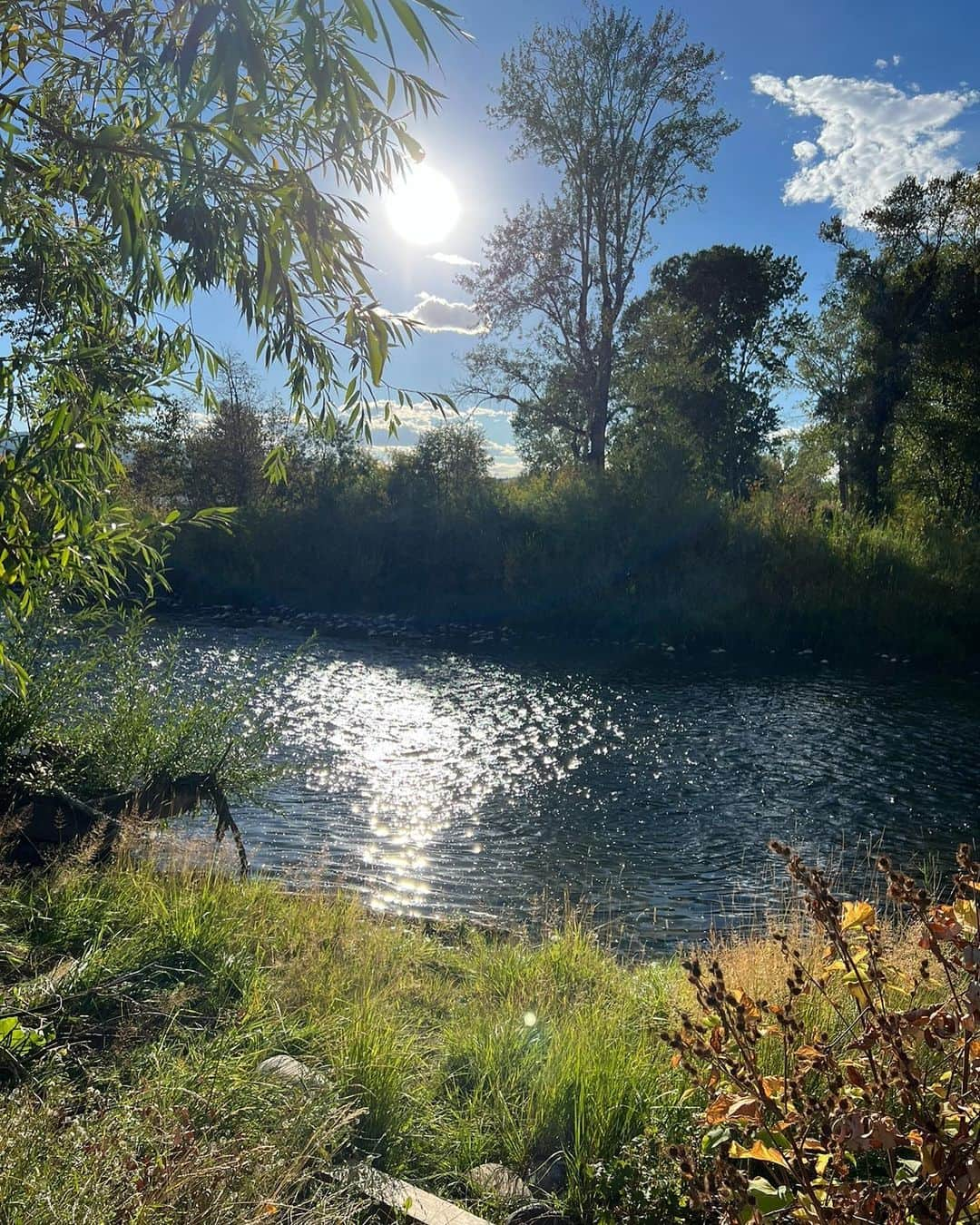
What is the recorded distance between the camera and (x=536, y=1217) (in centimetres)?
266

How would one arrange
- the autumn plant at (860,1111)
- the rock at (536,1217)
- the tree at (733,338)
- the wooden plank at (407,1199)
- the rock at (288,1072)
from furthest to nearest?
the tree at (733,338), the rock at (288,1072), the rock at (536,1217), the wooden plank at (407,1199), the autumn plant at (860,1111)

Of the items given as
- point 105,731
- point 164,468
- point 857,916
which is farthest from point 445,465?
point 857,916

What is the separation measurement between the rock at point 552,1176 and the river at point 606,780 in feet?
13.0

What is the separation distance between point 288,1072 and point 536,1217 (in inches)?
39.3

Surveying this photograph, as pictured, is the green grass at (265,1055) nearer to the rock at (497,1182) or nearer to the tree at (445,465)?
the rock at (497,1182)

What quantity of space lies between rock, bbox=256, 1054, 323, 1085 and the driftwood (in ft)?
6.85

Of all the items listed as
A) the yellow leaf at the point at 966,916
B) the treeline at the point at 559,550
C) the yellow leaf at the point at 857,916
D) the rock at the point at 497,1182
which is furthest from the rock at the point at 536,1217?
the treeline at the point at 559,550

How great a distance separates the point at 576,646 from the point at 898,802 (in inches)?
454

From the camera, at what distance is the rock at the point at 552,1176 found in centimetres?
284

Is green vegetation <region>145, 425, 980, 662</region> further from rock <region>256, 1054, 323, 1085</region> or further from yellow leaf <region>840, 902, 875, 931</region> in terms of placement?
yellow leaf <region>840, 902, 875, 931</region>

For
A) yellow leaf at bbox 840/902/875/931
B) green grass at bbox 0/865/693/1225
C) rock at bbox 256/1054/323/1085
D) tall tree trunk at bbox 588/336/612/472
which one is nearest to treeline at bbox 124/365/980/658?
tall tree trunk at bbox 588/336/612/472

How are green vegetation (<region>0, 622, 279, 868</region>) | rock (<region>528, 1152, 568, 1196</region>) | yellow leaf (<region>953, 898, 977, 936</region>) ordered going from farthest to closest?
green vegetation (<region>0, 622, 279, 868</region>), rock (<region>528, 1152, 568, 1196</region>), yellow leaf (<region>953, 898, 977, 936</region>)

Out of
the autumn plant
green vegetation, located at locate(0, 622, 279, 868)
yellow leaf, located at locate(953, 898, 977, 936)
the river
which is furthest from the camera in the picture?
the river

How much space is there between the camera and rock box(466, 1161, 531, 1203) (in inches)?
108
